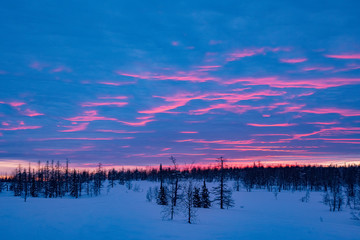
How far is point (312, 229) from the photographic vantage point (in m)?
28.2

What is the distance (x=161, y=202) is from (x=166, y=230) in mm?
Result: 29827

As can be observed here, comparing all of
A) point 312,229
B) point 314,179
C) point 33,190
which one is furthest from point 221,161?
point 314,179

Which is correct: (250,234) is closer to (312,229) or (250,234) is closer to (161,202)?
(312,229)

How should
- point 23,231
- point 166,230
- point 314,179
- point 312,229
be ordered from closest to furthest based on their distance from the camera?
point 23,231
point 166,230
point 312,229
point 314,179

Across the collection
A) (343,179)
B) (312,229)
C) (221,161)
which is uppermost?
(221,161)

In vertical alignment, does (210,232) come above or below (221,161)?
below

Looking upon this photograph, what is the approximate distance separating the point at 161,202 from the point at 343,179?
123462 millimetres

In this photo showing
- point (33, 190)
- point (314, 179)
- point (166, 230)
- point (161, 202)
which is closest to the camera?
point (166, 230)

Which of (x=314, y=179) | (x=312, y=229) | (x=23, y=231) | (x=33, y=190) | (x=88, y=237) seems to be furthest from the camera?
(x=314, y=179)

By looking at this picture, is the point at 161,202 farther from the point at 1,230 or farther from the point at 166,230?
the point at 1,230

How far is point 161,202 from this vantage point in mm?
55406

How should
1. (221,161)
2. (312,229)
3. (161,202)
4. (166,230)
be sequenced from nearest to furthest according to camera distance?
(166,230) → (312,229) → (221,161) → (161,202)

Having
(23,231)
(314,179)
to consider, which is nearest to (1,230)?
(23,231)

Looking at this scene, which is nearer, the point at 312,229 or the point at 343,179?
the point at 312,229
